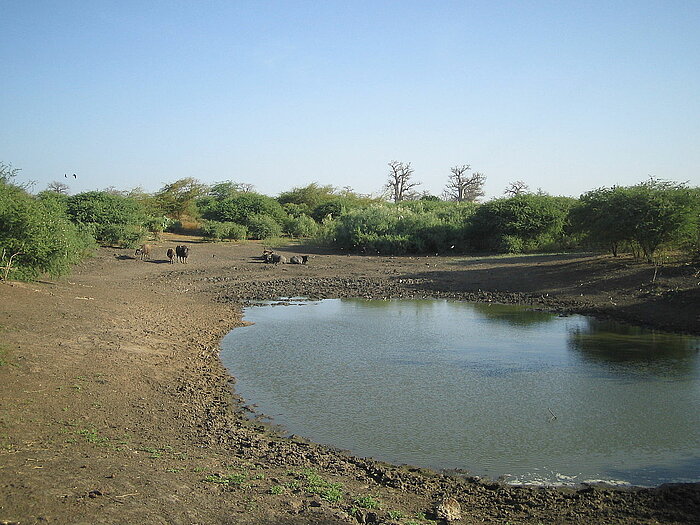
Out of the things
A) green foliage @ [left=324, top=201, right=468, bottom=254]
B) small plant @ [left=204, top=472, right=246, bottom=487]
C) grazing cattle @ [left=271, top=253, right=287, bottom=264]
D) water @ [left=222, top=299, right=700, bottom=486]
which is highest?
green foliage @ [left=324, top=201, right=468, bottom=254]

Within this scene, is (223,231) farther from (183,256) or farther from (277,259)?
(183,256)

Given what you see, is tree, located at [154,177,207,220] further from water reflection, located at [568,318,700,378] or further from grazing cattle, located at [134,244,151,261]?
water reflection, located at [568,318,700,378]

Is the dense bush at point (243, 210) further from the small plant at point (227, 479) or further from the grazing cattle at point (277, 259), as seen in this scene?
the small plant at point (227, 479)

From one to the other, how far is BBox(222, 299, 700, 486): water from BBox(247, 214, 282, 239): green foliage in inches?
872


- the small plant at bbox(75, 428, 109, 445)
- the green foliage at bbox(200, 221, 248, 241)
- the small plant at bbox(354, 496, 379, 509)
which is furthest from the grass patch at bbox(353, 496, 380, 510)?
the green foliage at bbox(200, 221, 248, 241)

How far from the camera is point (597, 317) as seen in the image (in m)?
16.2

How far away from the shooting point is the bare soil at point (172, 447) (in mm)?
4688

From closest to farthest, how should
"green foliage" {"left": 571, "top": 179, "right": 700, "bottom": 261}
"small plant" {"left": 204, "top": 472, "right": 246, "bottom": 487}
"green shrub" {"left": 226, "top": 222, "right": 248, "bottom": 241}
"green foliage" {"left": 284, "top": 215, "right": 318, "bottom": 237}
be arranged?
"small plant" {"left": 204, "top": 472, "right": 246, "bottom": 487}, "green foliage" {"left": 571, "top": 179, "right": 700, "bottom": 261}, "green shrub" {"left": 226, "top": 222, "right": 248, "bottom": 241}, "green foliage" {"left": 284, "top": 215, "right": 318, "bottom": 237}

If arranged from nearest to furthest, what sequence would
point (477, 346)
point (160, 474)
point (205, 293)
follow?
point (160, 474) → point (477, 346) → point (205, 293)

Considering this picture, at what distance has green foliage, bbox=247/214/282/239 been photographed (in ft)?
123

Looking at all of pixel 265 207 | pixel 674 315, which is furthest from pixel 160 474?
pixel 265 207

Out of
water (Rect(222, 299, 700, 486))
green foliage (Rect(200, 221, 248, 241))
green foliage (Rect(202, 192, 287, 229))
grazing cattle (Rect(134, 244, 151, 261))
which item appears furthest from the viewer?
green foliage (Rect(202, 192, 287, 229))

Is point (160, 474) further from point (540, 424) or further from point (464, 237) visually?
point (464, 237)

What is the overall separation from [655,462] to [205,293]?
14488 mm
